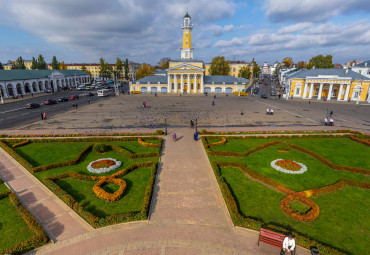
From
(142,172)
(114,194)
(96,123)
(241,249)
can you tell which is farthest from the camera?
(96,123)

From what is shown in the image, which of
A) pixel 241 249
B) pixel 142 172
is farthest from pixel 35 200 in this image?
pixel 241 249

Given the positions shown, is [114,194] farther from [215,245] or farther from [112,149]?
[112,149]

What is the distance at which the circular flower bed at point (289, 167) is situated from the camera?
1606cm

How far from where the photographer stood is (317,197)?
13062mm

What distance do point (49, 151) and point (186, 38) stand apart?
66.4 metres

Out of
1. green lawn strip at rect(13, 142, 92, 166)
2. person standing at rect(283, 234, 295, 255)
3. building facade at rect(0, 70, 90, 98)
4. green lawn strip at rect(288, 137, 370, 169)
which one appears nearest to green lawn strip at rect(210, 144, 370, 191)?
green lawn strip at rect(288, 137, 370, 169)

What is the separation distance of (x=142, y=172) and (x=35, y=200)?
7028 mm

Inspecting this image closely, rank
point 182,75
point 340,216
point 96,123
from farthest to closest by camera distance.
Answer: point 182,75 → point 96,123 → point 340,216

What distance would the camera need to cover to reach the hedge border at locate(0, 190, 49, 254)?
29.8 feet

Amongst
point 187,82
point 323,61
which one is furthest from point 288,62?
point 187,82

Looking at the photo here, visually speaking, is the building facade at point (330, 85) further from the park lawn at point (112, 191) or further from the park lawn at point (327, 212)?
the park lawn at point (112, 191)

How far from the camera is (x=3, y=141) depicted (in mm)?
23234

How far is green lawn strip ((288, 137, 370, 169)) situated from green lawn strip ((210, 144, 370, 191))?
76.0 inches

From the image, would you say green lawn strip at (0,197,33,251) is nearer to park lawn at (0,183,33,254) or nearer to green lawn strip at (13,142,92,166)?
park lawn at (0,183,33,254)
